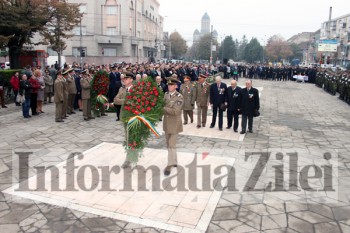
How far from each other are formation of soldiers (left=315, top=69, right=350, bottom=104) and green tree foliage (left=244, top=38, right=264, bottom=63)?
54903mm

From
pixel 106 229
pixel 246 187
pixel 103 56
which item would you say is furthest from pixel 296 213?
pixel 103 56

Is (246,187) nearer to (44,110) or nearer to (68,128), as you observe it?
(68,128)

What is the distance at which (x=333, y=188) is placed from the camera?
674 centimetres

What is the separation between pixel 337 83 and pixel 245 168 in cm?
2021

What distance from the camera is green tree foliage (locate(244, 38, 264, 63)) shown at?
3361 inches

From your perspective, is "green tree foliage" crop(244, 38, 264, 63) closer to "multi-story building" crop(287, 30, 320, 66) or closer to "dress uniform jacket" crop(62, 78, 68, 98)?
"multi-story building" crop(287, 30, 320, 66)

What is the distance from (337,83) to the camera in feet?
80.7

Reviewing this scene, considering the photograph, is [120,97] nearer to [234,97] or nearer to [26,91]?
[234,97]

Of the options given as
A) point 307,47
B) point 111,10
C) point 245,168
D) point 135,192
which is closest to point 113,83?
point 245,168

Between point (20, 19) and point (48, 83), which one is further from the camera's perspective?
point (20, 19)

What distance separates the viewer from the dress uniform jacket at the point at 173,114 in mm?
7020

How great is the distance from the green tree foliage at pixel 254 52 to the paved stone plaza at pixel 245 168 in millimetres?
73446

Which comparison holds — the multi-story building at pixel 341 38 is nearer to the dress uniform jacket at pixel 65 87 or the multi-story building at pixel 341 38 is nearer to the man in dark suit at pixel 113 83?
the man in dark suit at pixel 113 83

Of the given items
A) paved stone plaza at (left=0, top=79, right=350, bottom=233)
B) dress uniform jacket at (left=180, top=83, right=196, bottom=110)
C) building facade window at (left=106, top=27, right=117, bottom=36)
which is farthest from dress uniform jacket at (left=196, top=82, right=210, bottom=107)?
building facade window at (left=106, top=27, right=117, bottom=36)
